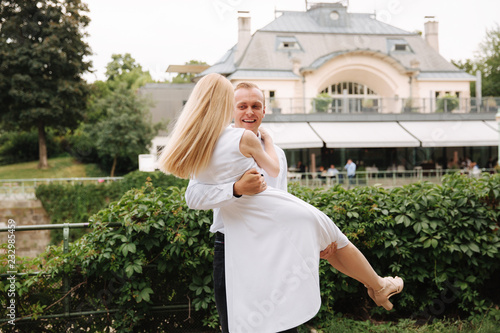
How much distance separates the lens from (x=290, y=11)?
36.6m

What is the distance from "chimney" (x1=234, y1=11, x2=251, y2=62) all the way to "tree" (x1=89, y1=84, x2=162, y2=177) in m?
7.57

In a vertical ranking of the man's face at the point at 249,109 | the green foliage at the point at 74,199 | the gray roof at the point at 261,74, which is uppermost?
the gray roof at the point at 261,74

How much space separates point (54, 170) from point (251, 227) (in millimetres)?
32331

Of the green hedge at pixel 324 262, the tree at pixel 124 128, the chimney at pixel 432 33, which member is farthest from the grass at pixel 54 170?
the green hedge at pixel 324 262

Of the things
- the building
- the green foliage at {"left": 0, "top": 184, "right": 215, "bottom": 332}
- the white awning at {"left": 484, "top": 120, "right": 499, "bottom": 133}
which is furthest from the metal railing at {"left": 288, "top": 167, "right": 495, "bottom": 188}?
the green foliage at {"left": 0, "top": 184, "right": 215, "bottom": 332}

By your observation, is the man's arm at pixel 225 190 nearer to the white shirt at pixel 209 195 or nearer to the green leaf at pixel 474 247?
the white shirt at pixel 209 195

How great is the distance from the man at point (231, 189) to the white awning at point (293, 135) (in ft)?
71.9

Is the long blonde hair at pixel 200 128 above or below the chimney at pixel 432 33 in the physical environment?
below

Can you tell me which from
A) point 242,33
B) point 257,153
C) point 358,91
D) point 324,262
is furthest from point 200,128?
point 358,91

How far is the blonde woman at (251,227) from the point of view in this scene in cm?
221

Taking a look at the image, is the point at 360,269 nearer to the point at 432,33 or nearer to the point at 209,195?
the point at 209,195

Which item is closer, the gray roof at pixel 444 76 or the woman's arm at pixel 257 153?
the woman's arm at pixel 257 153

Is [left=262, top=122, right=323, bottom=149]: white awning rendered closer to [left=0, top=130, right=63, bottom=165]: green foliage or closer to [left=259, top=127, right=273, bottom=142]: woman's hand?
[left=0, top=130, right=63, bottom=165]: green foliage

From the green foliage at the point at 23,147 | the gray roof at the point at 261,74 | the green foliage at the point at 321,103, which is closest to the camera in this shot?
the green foliage at the point at 321,103
